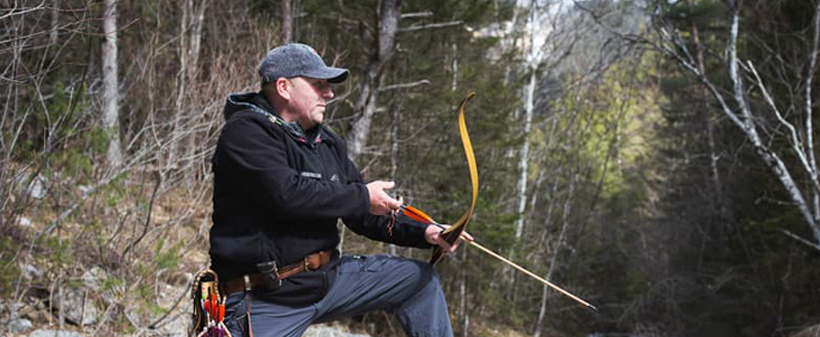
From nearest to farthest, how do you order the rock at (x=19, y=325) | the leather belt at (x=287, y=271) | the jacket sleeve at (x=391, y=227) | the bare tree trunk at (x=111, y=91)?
1. the leather belt at (x=287, y=271)
2. the jacket sleeve at (x=391, y=227)
3. the rock at (x=19, y=325)
4. the bare tree trunk at (x=111, y=91)

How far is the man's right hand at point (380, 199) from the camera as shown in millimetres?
2873

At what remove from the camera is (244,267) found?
2.75m

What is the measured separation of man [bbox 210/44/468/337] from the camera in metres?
2.68

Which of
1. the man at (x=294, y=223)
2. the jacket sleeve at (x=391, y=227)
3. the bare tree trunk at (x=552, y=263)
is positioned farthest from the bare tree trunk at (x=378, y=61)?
the bare tree trunk at (x=552, y=263)

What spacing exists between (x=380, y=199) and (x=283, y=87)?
62 centimetres

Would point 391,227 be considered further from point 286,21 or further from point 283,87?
point 286,21

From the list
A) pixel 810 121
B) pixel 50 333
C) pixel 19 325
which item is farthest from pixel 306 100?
pixel 810 121

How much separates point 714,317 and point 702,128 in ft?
23.3

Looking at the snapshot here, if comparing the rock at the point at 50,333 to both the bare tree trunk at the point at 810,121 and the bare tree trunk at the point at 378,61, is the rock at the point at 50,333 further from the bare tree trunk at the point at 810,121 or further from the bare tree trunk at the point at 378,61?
the bare tree trunk at the point at 810,121

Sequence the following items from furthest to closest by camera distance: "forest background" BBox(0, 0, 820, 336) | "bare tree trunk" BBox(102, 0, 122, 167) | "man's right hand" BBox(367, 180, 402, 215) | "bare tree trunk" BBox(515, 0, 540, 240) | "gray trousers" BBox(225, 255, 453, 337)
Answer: "bare tree trunk" BBox(515, 0, 540, 240), "bare tree trunk" BBox(102, 0, 122, 167), "forest background" BBox(0, 0, 820, 336), "gray trousers" BBox(225, 255, 453, 337), "man's right hand" BBox(367, 180, 402, 215)

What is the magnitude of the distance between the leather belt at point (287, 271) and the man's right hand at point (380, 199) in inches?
11.7

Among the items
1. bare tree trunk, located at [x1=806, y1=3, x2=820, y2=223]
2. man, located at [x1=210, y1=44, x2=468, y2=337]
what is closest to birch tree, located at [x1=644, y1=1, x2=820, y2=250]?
bare tree trunk, located at [x1=806, y1=3, x2=820, y2=223]

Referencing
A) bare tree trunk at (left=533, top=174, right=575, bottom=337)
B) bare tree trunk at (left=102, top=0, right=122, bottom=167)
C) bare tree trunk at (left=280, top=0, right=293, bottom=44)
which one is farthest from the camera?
bare tree trunk at (left=533, top=174, right=575, bottom=337)

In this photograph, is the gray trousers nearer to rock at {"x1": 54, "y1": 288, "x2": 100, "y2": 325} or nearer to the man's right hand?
the man's right hand
